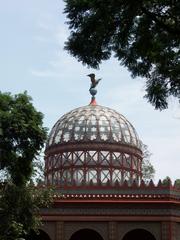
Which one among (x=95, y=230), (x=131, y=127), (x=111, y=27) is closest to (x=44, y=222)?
(x=95, y=230)

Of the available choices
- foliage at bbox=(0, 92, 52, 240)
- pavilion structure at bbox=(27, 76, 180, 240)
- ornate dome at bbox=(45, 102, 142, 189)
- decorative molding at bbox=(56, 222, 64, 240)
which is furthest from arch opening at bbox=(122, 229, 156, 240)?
foliage at bbox=(0, 92, 52, 240)

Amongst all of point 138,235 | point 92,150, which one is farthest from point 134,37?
point 92,150

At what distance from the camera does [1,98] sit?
27.4 metres

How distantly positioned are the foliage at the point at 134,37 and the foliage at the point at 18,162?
1351 cm

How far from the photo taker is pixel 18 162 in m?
26.5

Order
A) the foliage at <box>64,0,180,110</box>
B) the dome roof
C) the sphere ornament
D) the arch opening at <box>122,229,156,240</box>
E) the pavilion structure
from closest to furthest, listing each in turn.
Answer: the foliage at <box>64,0,180,110</box>, the pavilion structure, the arch opening at <box>122,229,156,240</box>, the dome roof, the sphere ornament

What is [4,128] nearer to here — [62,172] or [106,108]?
[62,172]

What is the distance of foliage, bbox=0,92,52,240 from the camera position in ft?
83.7

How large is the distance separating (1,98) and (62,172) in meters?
14.9

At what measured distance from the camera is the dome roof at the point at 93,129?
41.9 meters

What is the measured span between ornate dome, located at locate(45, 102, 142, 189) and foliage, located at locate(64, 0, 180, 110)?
26.6 meters

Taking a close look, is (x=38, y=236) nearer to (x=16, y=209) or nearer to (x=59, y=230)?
(x=59, y=230)

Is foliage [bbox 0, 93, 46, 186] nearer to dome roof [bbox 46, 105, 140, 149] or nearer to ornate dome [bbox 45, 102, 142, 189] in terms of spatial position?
ornate dome [bbox 45, 102, 142, 189]

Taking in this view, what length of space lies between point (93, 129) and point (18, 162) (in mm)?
16360
